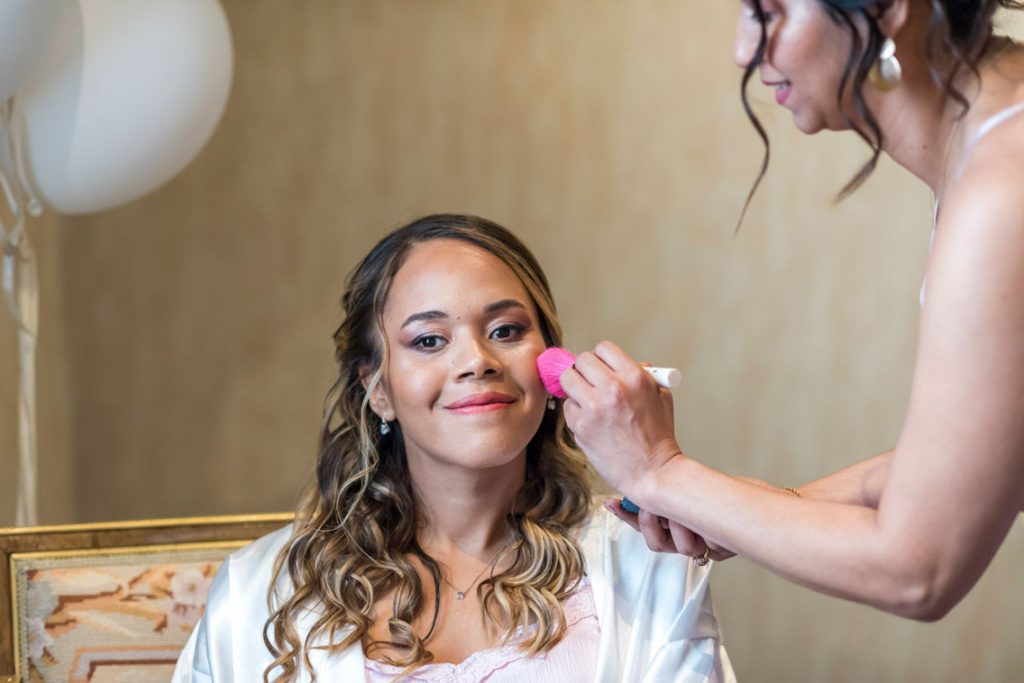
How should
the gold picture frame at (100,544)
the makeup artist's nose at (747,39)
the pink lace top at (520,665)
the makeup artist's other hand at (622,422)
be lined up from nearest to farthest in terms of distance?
the makeup artist's nose at (747,39), the makeup artist's other hand at (622,422), the pink lace top at (520,665), the gold picture frame at (100,544)

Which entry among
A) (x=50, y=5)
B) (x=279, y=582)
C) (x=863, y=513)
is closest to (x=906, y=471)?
(x=863, y=513)

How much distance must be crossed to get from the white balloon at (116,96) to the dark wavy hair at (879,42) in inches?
50.6

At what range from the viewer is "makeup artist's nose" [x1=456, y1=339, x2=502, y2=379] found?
167 centimetres

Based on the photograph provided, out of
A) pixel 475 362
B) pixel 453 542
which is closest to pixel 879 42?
pixel 475 362

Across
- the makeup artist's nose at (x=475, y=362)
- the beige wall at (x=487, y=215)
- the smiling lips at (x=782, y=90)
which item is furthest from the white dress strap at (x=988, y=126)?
the beige wall at (x=487, y=215)

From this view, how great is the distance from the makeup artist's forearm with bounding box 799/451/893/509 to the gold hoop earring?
50 centimetres

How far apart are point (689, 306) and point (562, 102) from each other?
2.00 ft

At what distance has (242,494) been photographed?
3.13 meters

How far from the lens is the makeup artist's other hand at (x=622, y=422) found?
116 centimetres

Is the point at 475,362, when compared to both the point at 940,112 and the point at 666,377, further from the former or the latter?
the point at 940,112

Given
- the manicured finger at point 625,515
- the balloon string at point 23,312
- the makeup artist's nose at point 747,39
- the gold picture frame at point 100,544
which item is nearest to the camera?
the makeup artist's nose at point 747,39

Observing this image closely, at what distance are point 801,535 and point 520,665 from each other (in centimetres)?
74

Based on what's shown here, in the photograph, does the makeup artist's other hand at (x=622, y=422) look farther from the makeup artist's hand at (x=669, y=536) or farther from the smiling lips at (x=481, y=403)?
the smiling lips at (x=481, y=403)

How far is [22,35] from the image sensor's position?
182 cm
